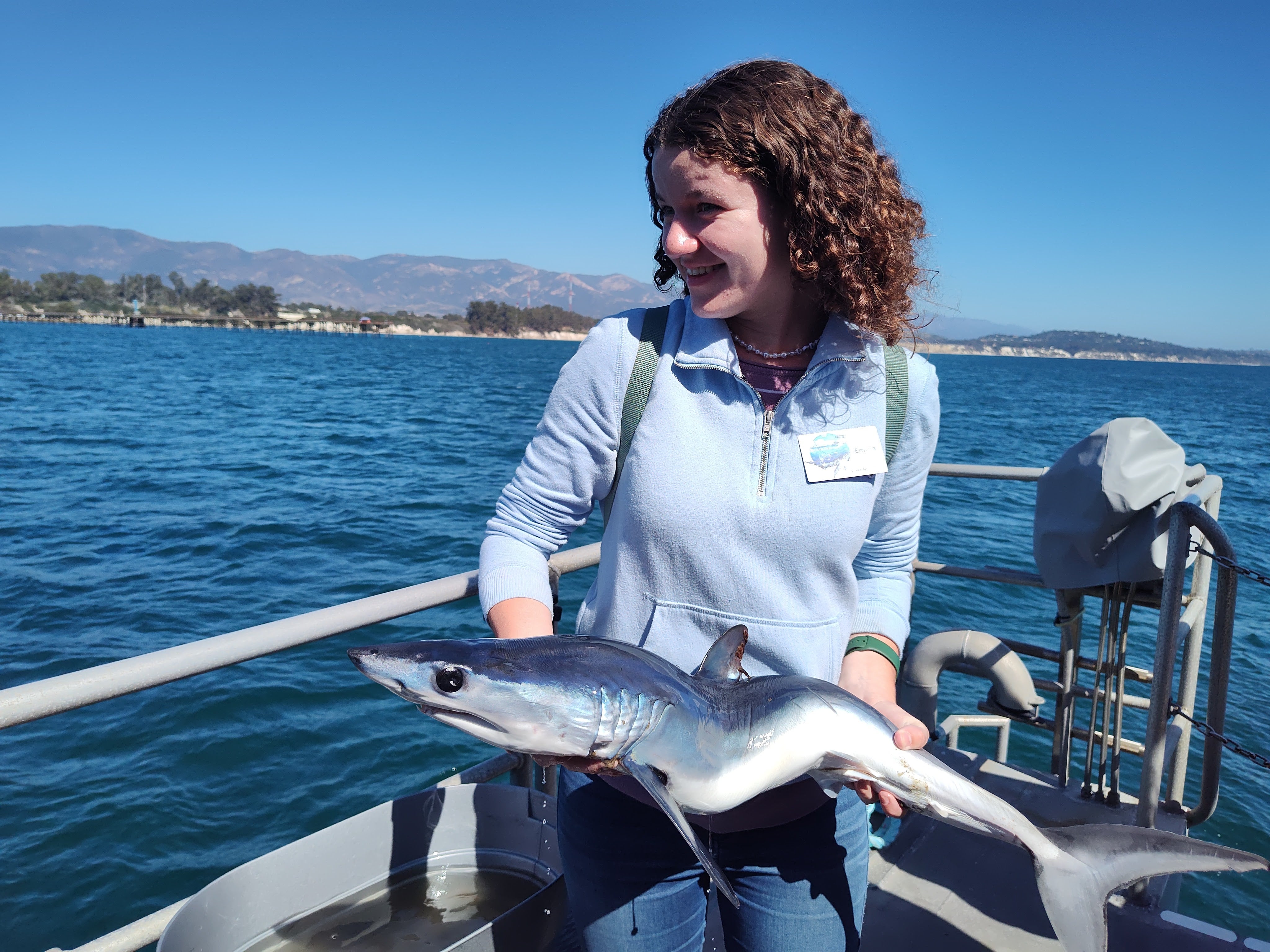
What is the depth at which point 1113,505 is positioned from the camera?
3.13m

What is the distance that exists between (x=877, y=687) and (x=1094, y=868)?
20.5 inches

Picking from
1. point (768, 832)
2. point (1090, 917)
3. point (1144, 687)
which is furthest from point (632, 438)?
point (1144, 687)

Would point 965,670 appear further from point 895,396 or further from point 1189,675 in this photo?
point 895,396

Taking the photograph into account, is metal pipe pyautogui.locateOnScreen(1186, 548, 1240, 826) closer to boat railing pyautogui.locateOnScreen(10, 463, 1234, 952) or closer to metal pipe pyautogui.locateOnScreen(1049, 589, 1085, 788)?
boat railing pyautogui.locateOnScreen(10, 463, 1234, 952)

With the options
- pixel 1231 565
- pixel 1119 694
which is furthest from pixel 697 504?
pixel 1119 694

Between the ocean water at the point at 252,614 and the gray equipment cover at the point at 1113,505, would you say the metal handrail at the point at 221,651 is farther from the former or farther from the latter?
the ocean water at the point at 252,614

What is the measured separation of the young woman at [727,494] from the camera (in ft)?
5.02

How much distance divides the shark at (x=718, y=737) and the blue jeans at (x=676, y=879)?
0.10 metres

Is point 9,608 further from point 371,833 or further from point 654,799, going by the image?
point 654,799

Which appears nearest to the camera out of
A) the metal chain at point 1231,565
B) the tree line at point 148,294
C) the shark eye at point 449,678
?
the shark eye at point 449,678

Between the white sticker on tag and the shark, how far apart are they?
1.09ft

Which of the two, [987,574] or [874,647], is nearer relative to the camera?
[874,647]

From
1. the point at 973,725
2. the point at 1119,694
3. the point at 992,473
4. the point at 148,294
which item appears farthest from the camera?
the point at 148,294

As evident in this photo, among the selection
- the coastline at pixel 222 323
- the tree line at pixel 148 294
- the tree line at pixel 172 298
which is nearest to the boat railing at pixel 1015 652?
the tree line at pixel 172 298
